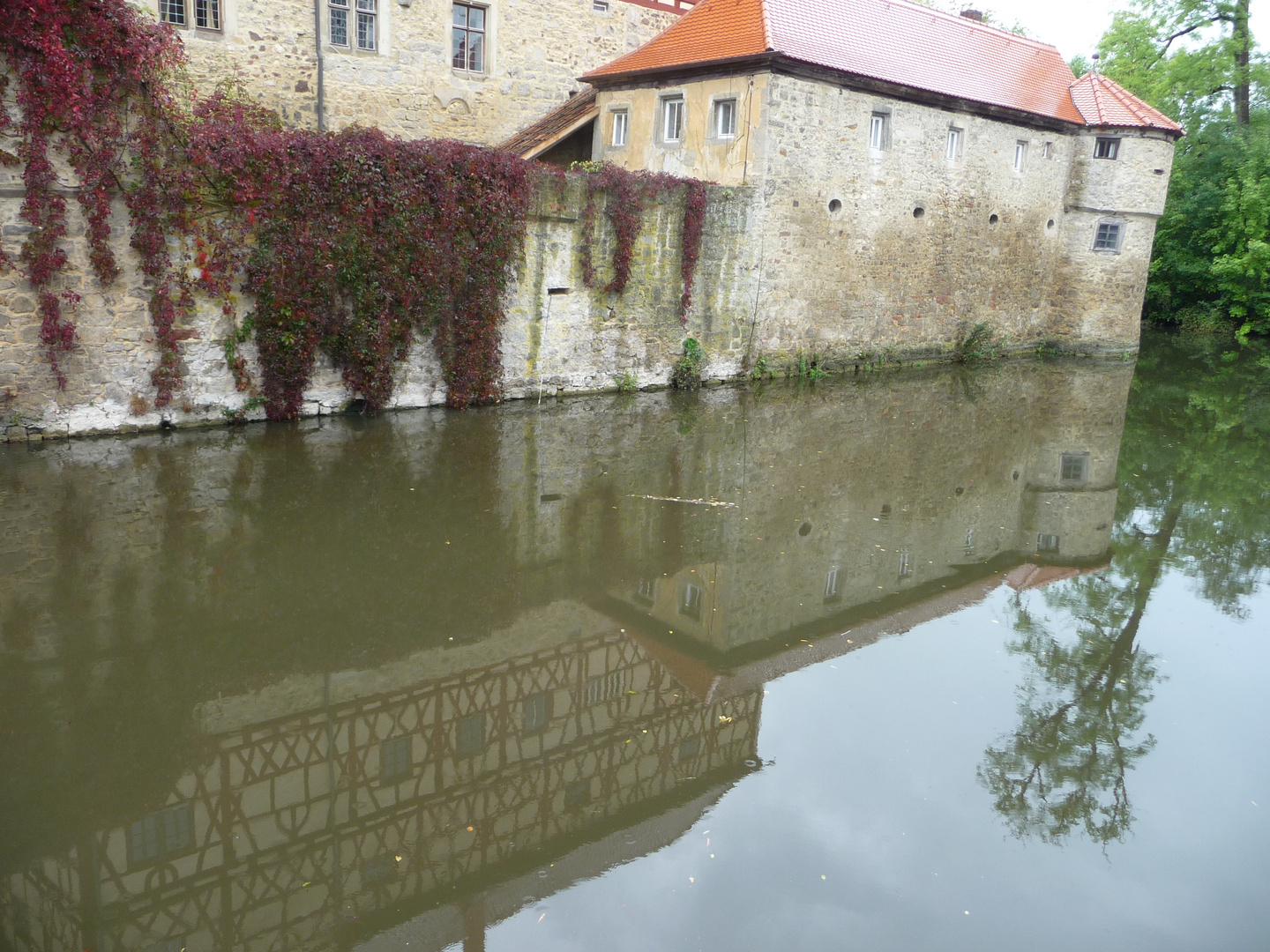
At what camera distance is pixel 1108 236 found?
22.5m

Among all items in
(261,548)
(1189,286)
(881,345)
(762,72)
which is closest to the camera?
(261,548)

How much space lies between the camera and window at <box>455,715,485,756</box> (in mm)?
5402

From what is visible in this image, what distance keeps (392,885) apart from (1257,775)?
490cm

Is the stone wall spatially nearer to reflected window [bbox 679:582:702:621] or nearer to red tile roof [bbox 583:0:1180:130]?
red tile roof [bbox 583:0:1180:130]

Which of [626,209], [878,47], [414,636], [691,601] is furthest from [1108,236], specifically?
[414,636]

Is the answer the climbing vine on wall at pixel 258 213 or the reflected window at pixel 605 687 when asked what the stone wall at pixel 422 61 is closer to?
the climbing vine on wall at pixel 258 213

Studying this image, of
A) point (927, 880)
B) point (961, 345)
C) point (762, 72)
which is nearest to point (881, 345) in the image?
point (961, 345)

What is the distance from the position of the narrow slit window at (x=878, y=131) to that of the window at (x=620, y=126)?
453cm

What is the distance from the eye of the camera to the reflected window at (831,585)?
310 inches

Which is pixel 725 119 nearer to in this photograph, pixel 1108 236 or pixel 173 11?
pixel 173 11

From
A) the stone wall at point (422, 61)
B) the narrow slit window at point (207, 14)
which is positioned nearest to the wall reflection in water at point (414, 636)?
the stone wall at point (422, 61)

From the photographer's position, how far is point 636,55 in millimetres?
17969

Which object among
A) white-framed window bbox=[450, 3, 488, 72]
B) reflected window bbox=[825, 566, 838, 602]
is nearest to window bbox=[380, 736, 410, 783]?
reflected window bbox=[825, 566, 838, 602]

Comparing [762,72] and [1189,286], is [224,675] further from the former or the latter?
[1189,286]
